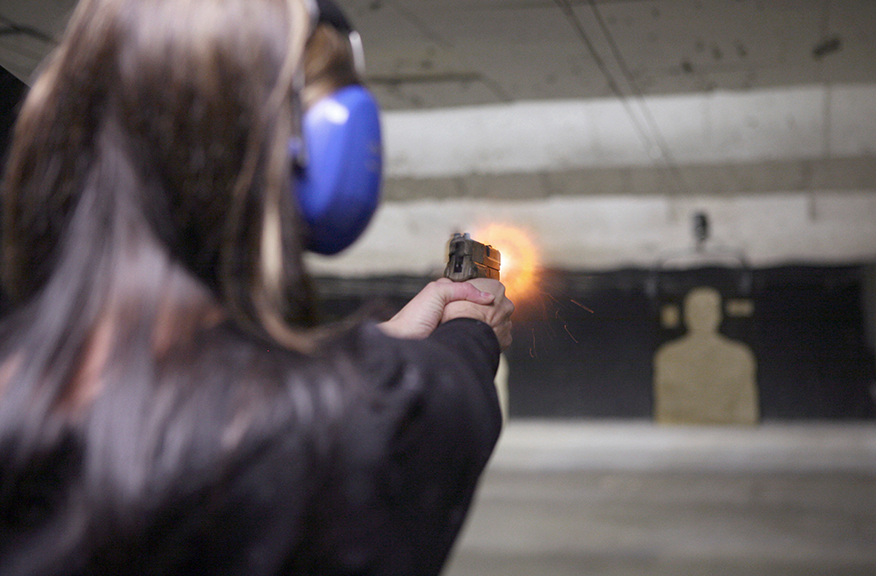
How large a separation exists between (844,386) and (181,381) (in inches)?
452

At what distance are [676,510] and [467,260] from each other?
169 inches

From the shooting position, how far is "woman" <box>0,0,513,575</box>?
0.50 metres

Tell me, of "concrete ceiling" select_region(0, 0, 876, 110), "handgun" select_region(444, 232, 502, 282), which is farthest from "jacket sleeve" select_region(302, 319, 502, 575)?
"concrete ceiling" select_region(0, 0, 876, 110)

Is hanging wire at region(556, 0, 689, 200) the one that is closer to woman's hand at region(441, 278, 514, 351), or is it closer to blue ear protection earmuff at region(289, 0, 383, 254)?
woman's hand at region(441, 278, 514, 351)

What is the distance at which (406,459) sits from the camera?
566mm

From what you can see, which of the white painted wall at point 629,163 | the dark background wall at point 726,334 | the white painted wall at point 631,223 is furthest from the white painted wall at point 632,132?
the dark background wall at point 726,334

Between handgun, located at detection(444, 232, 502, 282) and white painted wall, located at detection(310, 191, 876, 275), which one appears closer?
handgun, located at detection(444, 232, 502, 282)

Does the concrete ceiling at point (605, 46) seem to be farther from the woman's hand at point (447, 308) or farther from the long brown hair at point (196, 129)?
the long brown hair at point (196, 129)

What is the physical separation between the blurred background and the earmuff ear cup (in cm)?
49

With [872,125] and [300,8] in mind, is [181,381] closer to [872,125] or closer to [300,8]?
[300,8]

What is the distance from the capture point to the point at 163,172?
553 mm

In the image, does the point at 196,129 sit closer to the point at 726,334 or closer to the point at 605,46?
the point at 605,46

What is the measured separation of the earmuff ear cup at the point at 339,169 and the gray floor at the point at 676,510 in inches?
120

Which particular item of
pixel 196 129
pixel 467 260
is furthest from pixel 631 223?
pixel 196 129
